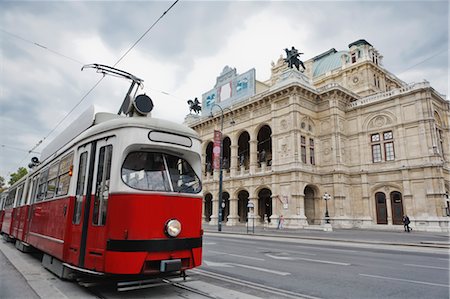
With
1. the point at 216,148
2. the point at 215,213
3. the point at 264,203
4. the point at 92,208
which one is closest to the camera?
the point at 92,208

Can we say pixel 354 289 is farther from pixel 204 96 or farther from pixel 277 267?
pixel 204 96

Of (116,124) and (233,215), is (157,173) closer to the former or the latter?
(116,124)

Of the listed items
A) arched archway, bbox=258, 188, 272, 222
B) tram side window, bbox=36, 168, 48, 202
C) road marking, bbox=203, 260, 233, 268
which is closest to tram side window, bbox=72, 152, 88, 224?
tram side window, bbox=36, 168, 48, 202

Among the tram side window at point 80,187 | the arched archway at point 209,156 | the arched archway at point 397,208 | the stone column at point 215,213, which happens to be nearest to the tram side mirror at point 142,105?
the tram side window at point 80,187

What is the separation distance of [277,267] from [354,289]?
9.22ft

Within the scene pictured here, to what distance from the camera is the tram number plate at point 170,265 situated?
5020 mm

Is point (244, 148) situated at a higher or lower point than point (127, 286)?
higher

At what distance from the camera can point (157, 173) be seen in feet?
18.1

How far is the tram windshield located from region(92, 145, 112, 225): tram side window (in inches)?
16.9

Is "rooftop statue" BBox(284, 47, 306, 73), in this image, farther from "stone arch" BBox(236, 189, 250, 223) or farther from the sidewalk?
the sidewalk

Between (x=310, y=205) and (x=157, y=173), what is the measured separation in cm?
3164

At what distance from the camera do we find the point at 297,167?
1254 inches

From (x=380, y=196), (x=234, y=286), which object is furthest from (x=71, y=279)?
(x=380, y=196)

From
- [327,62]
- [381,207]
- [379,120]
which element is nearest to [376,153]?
[379,120]
